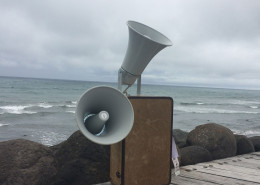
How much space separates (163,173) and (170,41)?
147 cm

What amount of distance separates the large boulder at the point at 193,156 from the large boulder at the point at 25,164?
216 centimetres

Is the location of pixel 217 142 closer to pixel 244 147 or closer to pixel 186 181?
pixel 244 147

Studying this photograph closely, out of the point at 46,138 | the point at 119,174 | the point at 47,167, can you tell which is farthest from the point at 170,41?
the point at 46,138

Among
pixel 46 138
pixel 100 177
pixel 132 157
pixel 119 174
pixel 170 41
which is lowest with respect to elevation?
pixel 46 138

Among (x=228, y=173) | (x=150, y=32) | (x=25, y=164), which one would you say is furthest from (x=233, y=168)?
(x=25, y=164)

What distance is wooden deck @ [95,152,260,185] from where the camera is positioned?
10.2 feet

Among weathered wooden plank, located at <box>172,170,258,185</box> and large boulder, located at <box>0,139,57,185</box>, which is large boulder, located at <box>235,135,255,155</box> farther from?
large boulder, located at <box>0,139,57,185</box>

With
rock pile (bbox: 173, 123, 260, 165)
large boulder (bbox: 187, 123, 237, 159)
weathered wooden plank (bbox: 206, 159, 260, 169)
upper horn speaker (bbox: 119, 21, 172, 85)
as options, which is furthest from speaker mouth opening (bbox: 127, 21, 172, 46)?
large boulder (bbox: 187, 123, 237, 159)

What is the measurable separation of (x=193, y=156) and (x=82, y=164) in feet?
6.61

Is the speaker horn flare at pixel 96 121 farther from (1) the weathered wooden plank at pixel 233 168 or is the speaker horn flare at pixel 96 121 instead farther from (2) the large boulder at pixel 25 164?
(1) the weathered wooden plank at pixel 233 168

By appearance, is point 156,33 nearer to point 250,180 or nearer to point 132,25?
point 132,25

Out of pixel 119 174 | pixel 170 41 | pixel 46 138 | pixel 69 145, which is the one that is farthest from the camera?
pixel 46 138

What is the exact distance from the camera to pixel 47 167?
327 centimetres

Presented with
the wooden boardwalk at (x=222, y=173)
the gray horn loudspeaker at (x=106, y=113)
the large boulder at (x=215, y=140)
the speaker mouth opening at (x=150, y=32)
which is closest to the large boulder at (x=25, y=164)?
the gray horn loudspeaker at (x=106, y=113)
